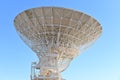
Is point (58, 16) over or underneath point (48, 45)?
over

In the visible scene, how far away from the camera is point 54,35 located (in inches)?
1583

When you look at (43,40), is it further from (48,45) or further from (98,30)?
(98,30)

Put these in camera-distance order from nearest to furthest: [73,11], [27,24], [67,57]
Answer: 1. [73,11]
2. [27,24]
3. [67,57]

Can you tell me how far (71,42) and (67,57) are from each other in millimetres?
3039

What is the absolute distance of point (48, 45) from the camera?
135ft

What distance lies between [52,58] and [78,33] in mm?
6258

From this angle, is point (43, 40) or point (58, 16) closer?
point (58, 16)

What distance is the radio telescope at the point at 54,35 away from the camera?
124 ft

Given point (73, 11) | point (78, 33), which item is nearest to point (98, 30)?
point (78, 33)

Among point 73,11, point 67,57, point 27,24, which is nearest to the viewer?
point 73,11

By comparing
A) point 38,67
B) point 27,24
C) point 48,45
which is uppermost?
point 27,24

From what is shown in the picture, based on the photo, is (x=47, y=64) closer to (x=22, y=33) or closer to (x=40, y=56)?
(x=40, y=56)

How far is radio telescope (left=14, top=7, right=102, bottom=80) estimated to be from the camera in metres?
37.8

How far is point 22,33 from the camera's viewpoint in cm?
4125
